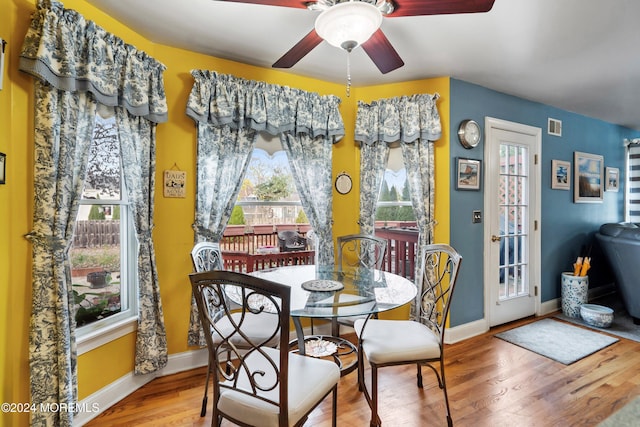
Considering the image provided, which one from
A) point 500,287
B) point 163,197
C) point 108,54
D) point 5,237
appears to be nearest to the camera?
point 5,237

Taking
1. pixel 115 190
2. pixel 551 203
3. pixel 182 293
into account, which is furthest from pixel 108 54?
pixel 551 203

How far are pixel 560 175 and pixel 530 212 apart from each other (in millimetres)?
828

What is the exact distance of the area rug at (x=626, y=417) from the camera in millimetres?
508

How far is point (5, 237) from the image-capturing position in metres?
1.47

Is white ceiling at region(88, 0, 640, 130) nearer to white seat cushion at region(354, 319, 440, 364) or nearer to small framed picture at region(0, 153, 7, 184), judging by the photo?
small framed picture at region(0, 153, 7, 184)

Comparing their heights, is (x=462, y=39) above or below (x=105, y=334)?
above

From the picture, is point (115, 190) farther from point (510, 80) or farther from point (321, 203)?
point (510, 80)

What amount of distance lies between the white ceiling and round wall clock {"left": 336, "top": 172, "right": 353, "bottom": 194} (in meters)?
0.96

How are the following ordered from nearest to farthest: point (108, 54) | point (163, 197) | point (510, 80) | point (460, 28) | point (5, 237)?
point (5, 237) < point (108, 54) < point (460, 28) < point (163, 197) < point (510, 80)

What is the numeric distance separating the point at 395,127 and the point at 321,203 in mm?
1050

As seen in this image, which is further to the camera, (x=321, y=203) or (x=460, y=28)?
(x=321, y=203)

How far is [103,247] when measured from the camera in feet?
7.02

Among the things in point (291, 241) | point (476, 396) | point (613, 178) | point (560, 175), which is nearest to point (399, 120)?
point (291, 241)

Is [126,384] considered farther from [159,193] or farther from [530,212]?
[530,212]
